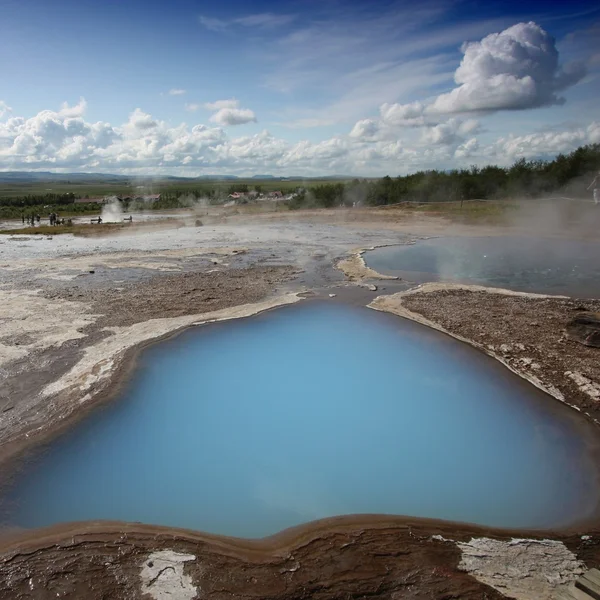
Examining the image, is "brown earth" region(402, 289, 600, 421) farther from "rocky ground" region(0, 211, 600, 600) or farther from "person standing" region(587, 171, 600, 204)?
"person standing" region(587, 171, 600, 204)

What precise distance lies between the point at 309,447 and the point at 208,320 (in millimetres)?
4490

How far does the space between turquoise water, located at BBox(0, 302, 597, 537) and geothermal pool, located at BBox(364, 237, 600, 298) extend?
555 cm

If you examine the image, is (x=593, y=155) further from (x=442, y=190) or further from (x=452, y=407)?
(x=452, y=407)

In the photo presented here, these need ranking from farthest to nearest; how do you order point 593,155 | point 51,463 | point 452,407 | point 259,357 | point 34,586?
point 593,155
point 259,357
point 452,407
point 51,463
point 34,586

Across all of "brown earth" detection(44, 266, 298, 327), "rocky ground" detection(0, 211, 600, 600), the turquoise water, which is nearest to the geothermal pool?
"rocky ground" detection(0, 211, 600, 600)

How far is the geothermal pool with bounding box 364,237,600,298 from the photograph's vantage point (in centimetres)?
1242

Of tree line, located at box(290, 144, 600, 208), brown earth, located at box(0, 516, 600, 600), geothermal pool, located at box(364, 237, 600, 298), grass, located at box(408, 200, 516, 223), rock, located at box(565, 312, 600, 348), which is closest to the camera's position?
brown earth, located at box(0, 516, 600, 600)

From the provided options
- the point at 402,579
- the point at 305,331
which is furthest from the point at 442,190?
the point at 402,579

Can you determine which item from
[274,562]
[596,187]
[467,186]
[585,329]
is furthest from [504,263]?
[467,186]

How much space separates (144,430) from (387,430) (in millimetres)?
2836

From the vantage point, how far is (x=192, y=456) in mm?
5051

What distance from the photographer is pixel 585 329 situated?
783cm

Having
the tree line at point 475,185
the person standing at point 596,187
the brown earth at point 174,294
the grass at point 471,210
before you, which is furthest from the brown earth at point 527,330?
the tree line at point 475,185

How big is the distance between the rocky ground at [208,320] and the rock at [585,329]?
189 mm
